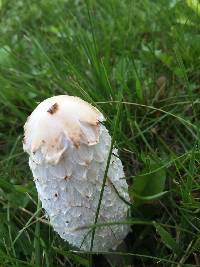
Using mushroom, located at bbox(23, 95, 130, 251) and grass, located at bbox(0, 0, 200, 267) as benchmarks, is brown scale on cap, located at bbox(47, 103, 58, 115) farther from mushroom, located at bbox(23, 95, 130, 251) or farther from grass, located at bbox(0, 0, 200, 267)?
grass, located at bbox(0, 0, 200, 267)

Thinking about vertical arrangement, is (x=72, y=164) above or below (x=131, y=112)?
above

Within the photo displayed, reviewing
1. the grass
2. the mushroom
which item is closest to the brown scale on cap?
the mushroom

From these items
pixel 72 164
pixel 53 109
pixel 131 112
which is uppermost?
pixel 53 109

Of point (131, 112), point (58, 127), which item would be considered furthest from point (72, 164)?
point (131, 112)

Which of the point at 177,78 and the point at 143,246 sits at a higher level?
the point at 177,78

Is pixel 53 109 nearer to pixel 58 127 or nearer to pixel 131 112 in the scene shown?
pixel 58 127

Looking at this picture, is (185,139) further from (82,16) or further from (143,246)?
(82,16)

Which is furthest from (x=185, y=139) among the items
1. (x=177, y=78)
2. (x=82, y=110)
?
(x=82, y=110)
